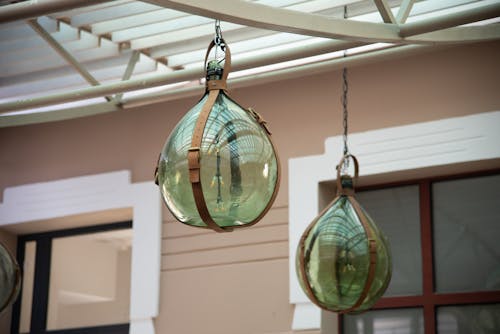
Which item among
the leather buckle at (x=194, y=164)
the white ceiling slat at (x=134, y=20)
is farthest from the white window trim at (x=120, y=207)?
the leather buckle at (x=194, y=164)

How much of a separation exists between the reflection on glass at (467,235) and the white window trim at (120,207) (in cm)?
188

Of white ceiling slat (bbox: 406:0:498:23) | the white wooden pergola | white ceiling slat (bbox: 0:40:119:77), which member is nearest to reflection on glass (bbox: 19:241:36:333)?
the white wooden pergola

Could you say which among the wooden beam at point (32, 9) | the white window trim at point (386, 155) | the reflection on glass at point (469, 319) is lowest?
the reflection on glass at point (469, 319)

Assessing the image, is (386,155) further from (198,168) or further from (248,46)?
(198,168)

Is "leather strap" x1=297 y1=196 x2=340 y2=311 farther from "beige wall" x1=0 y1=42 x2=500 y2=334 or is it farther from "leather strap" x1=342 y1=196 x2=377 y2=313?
"beige wall" x1=0 y1=42 x2=500 y2=334

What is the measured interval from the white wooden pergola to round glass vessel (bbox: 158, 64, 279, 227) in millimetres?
1170

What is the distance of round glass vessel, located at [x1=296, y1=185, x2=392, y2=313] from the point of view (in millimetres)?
5086

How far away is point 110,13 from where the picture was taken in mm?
6547

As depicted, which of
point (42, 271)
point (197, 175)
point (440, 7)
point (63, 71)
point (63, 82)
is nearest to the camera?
point (197, 175)

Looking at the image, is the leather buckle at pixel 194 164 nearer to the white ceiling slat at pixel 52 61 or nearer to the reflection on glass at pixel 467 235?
the reflection on glass at pixel 467 235

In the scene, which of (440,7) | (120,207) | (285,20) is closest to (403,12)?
(285,20)

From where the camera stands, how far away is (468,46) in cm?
651

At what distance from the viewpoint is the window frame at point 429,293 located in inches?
248

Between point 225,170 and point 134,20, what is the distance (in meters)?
2.96
